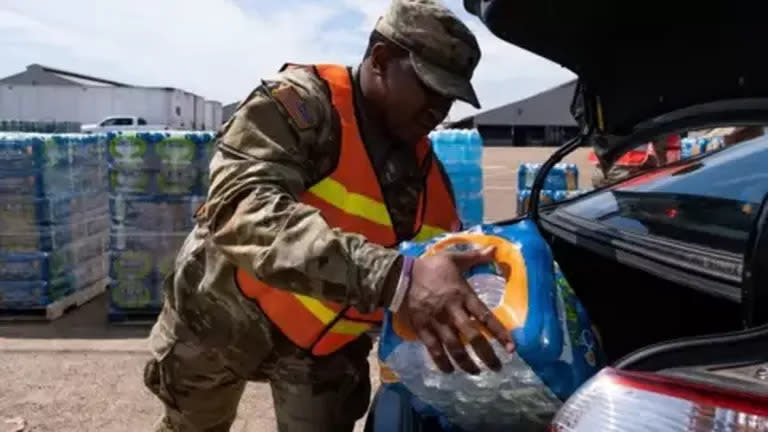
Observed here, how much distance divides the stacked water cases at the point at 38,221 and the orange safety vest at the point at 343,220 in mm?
4229

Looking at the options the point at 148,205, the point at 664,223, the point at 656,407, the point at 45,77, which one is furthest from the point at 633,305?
the point at 45,77

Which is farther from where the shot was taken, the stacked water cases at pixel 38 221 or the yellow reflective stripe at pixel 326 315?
the stacked water cases at pixel 38 221

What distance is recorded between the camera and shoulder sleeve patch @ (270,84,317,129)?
2.04 metres

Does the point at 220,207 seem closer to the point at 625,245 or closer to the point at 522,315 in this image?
the point at 522,315

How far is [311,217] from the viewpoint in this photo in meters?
1.63

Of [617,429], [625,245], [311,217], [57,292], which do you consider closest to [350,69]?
[311,217]

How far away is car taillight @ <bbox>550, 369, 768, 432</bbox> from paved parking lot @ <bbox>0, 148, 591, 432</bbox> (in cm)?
336

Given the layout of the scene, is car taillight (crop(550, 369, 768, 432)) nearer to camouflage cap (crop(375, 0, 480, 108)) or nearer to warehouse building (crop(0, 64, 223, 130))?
camouflage cap (crop(375, 0, 480, 108))

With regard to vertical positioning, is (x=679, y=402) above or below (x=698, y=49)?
below

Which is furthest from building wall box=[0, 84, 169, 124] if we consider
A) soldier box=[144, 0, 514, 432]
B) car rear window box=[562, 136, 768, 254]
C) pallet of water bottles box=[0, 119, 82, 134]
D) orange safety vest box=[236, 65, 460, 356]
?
car rear window box=[562, 136, 768, 254]

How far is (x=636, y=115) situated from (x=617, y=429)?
0.88m

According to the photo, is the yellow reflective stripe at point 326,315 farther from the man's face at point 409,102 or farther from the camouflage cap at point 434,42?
the camouflage cap at point 434,42

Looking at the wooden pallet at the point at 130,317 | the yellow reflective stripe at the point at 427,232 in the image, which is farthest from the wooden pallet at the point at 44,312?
the yellow reflective stripe at the point at 427,232

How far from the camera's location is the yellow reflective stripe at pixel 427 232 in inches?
96.5
